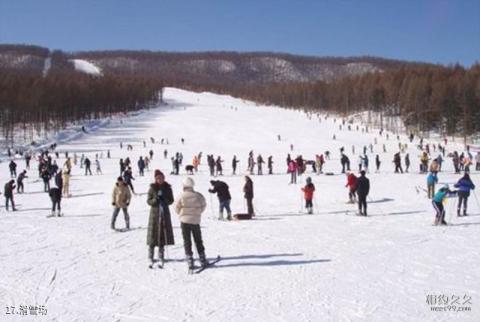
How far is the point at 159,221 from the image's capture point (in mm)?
8703

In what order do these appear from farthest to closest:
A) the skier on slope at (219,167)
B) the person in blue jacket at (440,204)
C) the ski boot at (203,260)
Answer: the skier on slope at (219,167), the person in blue jacket at (440,204), the ski boot at (203,260)

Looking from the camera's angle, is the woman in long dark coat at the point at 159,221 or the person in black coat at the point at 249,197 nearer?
the woman in long dark coat at the point at 159,221

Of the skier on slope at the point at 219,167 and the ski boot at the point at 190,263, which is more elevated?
the ski boot at the point at 190,263

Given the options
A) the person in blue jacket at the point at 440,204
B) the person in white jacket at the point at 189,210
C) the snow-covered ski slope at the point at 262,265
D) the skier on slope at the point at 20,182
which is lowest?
the skier on slope at the point at 20,182

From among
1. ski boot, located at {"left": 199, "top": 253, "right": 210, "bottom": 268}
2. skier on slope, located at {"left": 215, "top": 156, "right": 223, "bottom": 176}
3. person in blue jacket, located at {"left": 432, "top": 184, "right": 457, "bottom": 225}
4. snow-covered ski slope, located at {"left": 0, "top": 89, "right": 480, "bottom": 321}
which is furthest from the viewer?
skier on slope, located at {"left": 215, "top": 156, "right": 223, "bottom": 176}

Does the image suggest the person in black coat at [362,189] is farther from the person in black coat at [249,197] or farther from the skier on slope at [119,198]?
the skier on slope at [119,198]

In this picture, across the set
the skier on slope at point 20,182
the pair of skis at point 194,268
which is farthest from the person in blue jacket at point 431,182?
the skier on slope at point 20,182

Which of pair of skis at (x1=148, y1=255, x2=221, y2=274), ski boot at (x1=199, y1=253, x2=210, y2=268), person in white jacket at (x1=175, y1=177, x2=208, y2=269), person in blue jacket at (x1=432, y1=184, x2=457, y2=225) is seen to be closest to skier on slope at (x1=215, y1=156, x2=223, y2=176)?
person in blue jacket at (x1=432, y1=184, x2=457, y2=225)

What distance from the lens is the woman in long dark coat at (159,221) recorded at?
866 centimetres

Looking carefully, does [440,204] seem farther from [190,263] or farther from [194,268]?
[190,263]

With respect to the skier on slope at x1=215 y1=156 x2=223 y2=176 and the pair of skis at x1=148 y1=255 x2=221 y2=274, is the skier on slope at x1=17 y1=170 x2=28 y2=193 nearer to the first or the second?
the skier on slope at x1=215 y1=156 x2=223 y2=176

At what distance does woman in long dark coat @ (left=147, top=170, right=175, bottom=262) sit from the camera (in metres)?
8.66

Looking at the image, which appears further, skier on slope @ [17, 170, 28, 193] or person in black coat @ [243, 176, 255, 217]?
skier on slope @ [17, 170, 28, 193]

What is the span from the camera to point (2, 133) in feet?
259
